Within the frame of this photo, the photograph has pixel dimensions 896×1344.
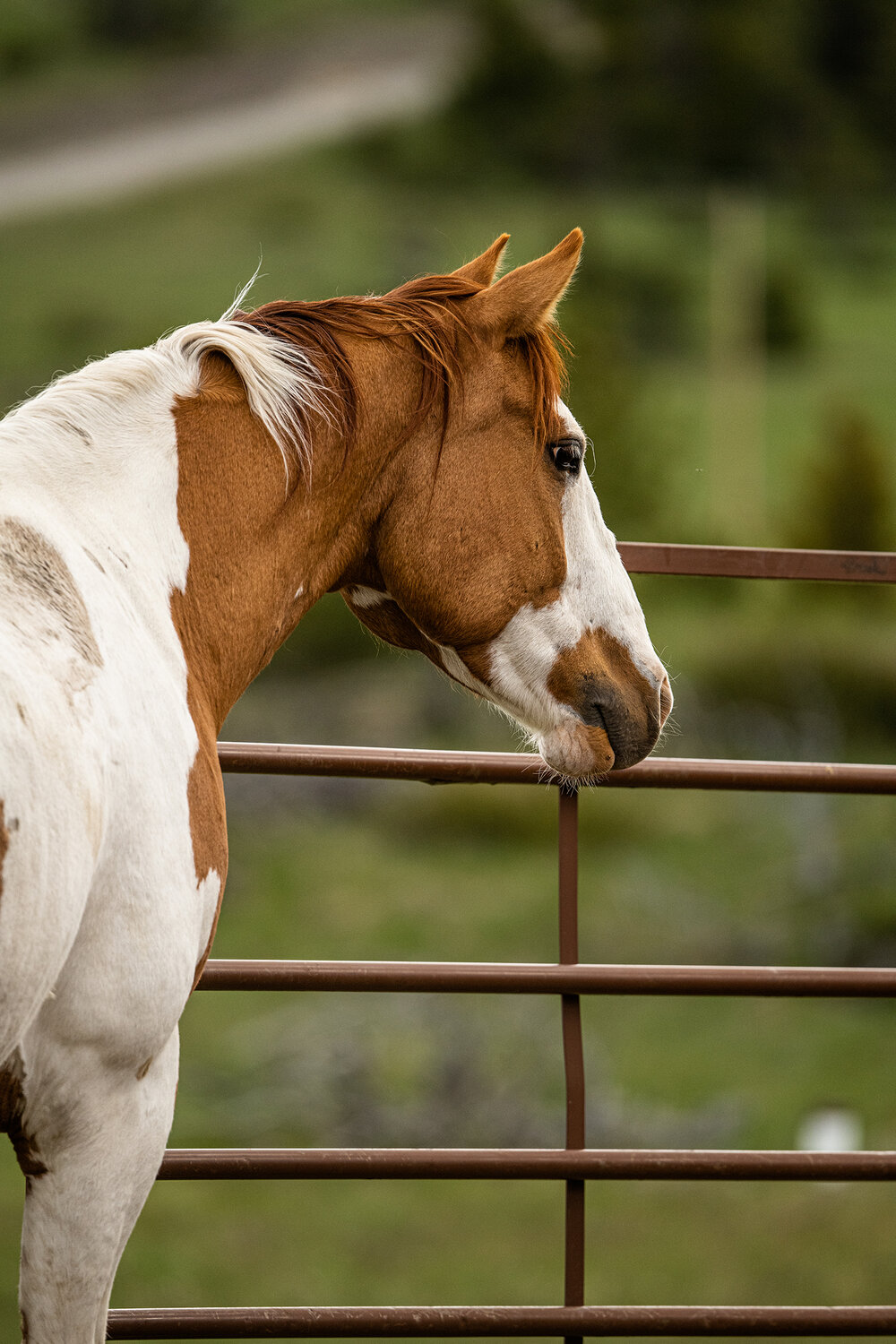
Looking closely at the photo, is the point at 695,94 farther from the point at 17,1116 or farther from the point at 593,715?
the point at 17,1116

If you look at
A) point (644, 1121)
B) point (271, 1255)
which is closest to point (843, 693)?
point (644, 1121)

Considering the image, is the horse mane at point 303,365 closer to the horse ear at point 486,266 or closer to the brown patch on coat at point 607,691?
the horse ear at point 486,266

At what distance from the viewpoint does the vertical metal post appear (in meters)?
2.43

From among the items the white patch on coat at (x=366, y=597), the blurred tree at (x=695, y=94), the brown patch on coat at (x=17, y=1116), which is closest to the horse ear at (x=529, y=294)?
the white patch on coat at (x=366, y=597)

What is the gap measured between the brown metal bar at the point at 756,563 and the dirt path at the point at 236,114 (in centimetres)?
6255

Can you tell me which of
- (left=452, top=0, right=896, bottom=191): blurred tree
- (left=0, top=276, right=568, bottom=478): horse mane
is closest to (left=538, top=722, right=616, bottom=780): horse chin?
(left=0, top=276, right=568, bottom=478): horse mane

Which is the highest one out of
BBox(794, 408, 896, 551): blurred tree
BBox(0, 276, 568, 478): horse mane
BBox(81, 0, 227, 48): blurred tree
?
BBox(0, 276, 568, 478): horse mane

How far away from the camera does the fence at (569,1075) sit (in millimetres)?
2271

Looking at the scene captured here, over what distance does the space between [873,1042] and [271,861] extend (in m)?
12.5

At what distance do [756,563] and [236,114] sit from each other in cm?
7674

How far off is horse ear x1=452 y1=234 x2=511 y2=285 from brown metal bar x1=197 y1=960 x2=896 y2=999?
1.21 meters

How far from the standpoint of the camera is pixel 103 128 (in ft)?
225

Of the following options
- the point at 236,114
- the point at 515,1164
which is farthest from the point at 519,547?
the point at 236,114

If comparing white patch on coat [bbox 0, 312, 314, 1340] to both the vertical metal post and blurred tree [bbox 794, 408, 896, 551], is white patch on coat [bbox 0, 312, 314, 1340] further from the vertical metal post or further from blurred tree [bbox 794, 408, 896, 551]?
blurred tree [bbox 794, 408, 896, 551]
